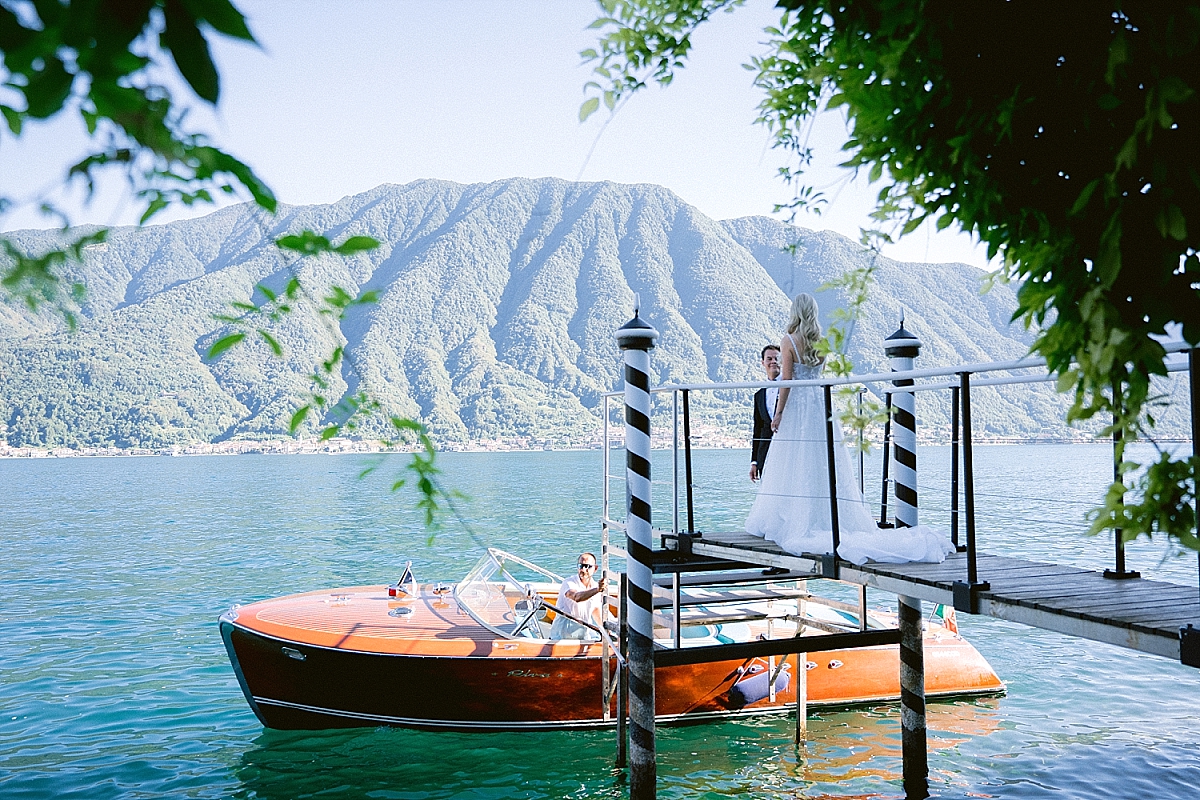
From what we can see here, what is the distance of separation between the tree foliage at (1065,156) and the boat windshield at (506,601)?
8.76m

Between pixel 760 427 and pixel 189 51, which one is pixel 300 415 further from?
pixel 760 427

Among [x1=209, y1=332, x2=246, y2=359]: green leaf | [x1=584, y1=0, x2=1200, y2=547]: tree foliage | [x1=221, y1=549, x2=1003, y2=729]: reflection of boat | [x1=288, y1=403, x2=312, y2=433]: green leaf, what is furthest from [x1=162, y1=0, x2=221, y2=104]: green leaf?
[x1=221, y1=549, x2=1003, y2=729]: reflection of boat

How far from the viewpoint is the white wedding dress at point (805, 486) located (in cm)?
700

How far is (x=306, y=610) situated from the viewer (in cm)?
1190

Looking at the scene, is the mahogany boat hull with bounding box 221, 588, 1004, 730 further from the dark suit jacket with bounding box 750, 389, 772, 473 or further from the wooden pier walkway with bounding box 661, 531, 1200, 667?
the wooden pier walkway with bounding box 661, 531, 1200, 667

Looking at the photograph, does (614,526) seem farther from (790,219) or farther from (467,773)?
(790,219)

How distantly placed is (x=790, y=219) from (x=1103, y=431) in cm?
177

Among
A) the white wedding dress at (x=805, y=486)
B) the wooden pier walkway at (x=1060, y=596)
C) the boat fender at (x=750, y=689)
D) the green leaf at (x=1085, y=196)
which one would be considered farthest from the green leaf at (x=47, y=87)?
the boat fender at (x=750, y=689)

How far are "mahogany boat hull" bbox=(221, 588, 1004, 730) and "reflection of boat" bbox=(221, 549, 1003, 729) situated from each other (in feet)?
0.04

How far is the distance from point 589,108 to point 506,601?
994cm

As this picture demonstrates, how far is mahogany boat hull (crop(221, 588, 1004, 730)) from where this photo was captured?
10586 mm

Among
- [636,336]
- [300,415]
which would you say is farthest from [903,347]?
[300,415]

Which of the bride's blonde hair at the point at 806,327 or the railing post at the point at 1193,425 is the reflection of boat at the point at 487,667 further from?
the railing post at the point at 1193,425

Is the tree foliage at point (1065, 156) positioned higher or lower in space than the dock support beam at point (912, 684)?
higher
